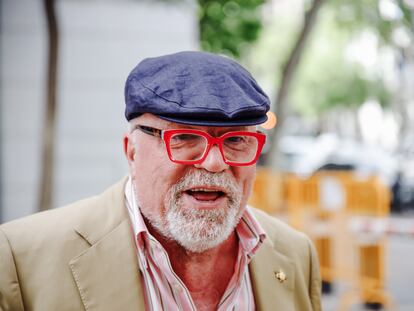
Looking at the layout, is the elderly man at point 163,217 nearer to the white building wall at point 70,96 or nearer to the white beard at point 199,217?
the white beard at point 199,217

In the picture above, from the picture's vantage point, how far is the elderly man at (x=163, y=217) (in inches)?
82.4

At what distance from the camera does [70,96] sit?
39.3ft

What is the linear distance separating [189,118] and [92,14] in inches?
413

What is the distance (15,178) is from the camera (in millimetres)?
→ 12023

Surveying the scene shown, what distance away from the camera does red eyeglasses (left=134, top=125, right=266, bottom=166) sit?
2094mm

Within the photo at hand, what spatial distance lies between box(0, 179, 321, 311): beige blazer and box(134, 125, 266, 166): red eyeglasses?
337mm

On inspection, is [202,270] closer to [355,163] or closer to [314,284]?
[314,284]

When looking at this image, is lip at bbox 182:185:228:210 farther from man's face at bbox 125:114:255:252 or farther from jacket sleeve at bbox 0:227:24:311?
jacket sleeve at bbox 0:227:24:311

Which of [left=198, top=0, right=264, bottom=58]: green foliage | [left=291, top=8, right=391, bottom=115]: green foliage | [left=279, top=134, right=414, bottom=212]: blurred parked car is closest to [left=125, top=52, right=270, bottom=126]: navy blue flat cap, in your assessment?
[left=198, top=0, right=264, bottom=58]: green foliage

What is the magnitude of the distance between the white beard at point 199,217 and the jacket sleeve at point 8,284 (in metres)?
0.46

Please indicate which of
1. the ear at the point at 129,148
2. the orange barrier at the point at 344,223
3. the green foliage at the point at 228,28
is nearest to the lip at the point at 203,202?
the ear at the point at 129,148

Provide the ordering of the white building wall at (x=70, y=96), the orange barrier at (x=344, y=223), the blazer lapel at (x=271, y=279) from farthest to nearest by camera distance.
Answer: the white building wall at (x=70, y=96), the orange barrier at (x=344, y=223), the blazer lapel at (x=271, y=279)

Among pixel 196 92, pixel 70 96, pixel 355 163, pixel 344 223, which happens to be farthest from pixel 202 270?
pixel 355 163

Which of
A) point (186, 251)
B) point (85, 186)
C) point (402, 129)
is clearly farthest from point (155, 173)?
point (402, 129)
